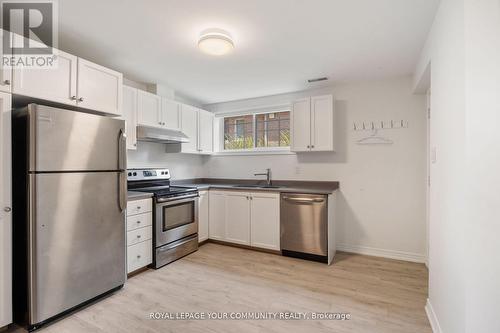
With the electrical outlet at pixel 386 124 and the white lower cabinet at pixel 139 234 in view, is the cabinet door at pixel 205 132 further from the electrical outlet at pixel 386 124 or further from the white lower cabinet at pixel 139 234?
the electrical outlet at pixel 386 124

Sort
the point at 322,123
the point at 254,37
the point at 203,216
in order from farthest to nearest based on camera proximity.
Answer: the point at 203,216 < the point at 322,123 < the point at 254,37

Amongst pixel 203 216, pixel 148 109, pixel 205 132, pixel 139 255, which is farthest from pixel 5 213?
pixel 205 132

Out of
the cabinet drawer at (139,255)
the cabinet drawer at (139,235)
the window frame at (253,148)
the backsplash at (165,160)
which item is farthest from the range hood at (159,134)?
the cabinet drawer at (139,255)

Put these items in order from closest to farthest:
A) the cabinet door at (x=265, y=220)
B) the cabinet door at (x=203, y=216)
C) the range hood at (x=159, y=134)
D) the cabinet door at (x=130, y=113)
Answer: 1. the cabinet door at (x=130, y=113)
2. the range hood at (x=159, y=134)
3. the cabinet door at (x=265, y=220)
4. the cabinet door at (x=203, y=216)

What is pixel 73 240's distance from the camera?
2.07 metres

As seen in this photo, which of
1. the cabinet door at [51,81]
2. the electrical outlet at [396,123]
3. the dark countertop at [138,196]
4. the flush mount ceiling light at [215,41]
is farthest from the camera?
the electrical outlet at [396,123]

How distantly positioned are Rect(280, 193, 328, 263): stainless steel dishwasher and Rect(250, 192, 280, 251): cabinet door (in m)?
0.10

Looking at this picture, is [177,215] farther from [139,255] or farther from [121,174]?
[121,174]

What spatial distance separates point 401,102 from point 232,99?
2.67 m

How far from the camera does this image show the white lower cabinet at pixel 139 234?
272cm

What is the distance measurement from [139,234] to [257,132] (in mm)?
2579

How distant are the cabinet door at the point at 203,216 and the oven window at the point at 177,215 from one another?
248 millimetres

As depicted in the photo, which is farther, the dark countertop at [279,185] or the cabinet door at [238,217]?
the cabinet door at [238,217]

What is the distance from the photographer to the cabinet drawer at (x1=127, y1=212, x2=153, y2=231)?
272 centimetres
